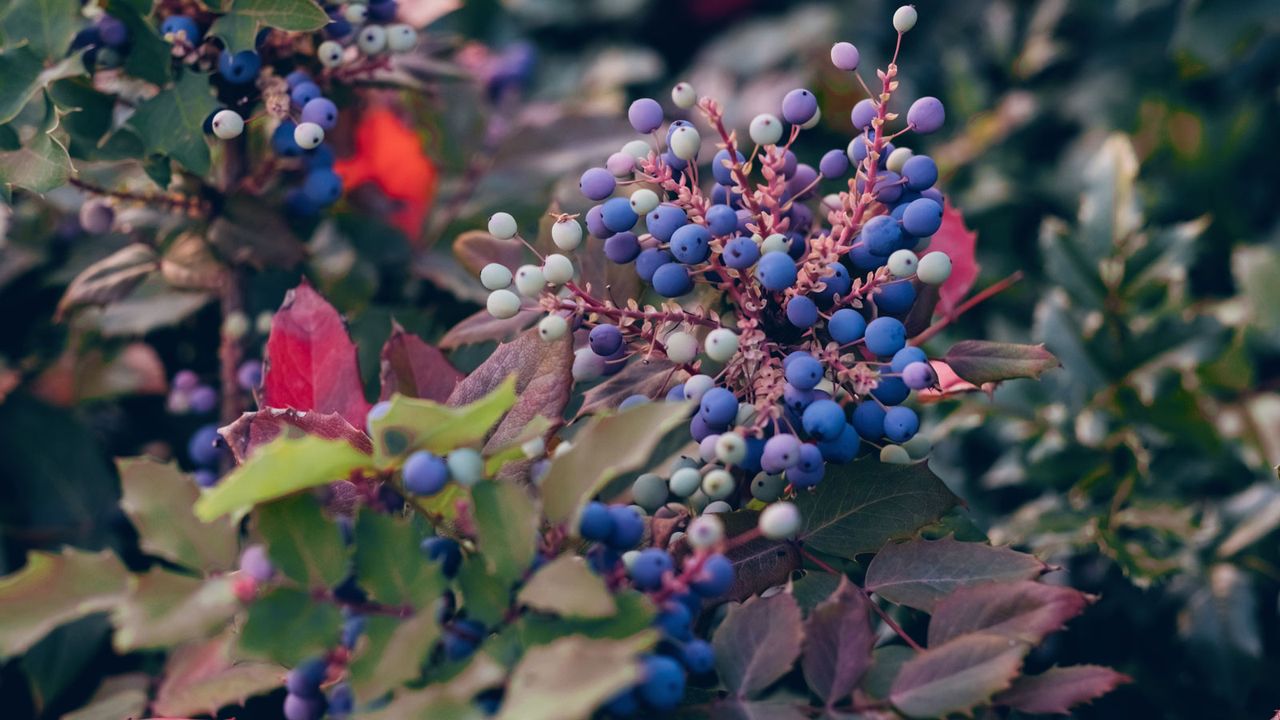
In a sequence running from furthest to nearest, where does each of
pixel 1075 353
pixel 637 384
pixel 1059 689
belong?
pixel 1075 353 → pixel 637 384 → pixel 1059 689

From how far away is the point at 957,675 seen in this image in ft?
1.66

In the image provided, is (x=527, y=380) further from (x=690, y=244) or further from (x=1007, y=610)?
(x=1007, y=610)

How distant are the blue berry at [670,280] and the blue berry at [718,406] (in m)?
0.07

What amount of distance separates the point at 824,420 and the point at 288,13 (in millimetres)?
411

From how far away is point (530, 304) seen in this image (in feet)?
2.35

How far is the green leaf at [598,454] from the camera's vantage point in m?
0.48

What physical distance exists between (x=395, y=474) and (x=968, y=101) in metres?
1.09

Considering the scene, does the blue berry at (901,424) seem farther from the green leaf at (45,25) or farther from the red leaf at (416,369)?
the green leaf at (45,25)

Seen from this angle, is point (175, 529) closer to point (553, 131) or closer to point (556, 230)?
point (556, 230)

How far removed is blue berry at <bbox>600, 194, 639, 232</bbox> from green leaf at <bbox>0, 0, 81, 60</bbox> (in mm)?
375

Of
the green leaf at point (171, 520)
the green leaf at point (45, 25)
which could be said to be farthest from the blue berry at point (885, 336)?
the green leaf at point (45, 25)

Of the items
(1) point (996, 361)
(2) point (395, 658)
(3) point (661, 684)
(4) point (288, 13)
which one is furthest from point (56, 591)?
(1) point (996, 361)

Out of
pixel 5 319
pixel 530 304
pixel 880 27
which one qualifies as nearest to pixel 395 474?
pixel 530 304

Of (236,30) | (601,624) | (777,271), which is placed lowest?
(601,624)
